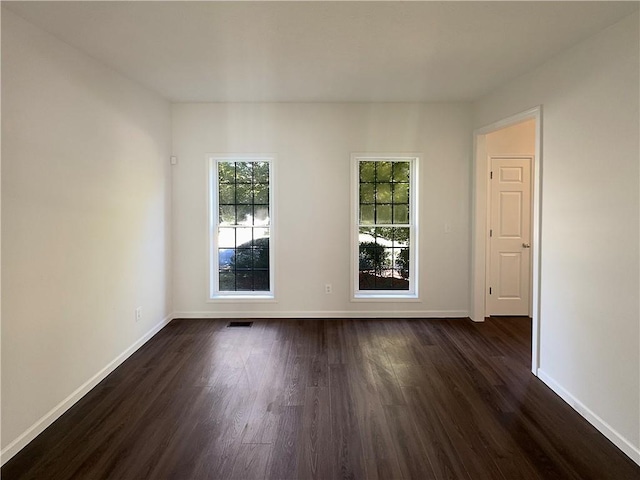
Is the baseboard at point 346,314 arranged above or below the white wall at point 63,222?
below

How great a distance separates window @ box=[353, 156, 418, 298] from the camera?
4.49 m

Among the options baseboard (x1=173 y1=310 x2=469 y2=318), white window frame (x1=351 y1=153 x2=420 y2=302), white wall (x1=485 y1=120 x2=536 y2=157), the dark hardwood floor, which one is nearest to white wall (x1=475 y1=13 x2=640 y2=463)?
the dark hardwood floor

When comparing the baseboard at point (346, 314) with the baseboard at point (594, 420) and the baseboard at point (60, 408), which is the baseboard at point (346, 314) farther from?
the baseboard at point (594, 420)

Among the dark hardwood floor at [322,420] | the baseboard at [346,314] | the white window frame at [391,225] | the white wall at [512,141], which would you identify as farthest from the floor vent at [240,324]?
the white wall at [512,141]

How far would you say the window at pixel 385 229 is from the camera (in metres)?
4.49

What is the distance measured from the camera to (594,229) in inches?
93.6

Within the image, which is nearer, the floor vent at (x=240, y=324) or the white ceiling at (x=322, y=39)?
the white ceiling at (x=322, y=39)

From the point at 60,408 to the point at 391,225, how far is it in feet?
12.1

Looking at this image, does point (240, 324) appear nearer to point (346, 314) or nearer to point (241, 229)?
point (241, 229)

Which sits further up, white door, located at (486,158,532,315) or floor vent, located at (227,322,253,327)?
white door, located at (486,158,532,315)

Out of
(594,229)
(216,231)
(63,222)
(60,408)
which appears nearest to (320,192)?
(216,231)

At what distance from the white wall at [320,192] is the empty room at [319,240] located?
0.09 ft

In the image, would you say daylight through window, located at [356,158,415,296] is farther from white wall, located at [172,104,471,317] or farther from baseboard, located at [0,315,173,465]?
baseboard, located at [0,315,173,465]

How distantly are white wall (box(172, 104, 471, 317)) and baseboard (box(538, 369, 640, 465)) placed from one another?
1684 mm
